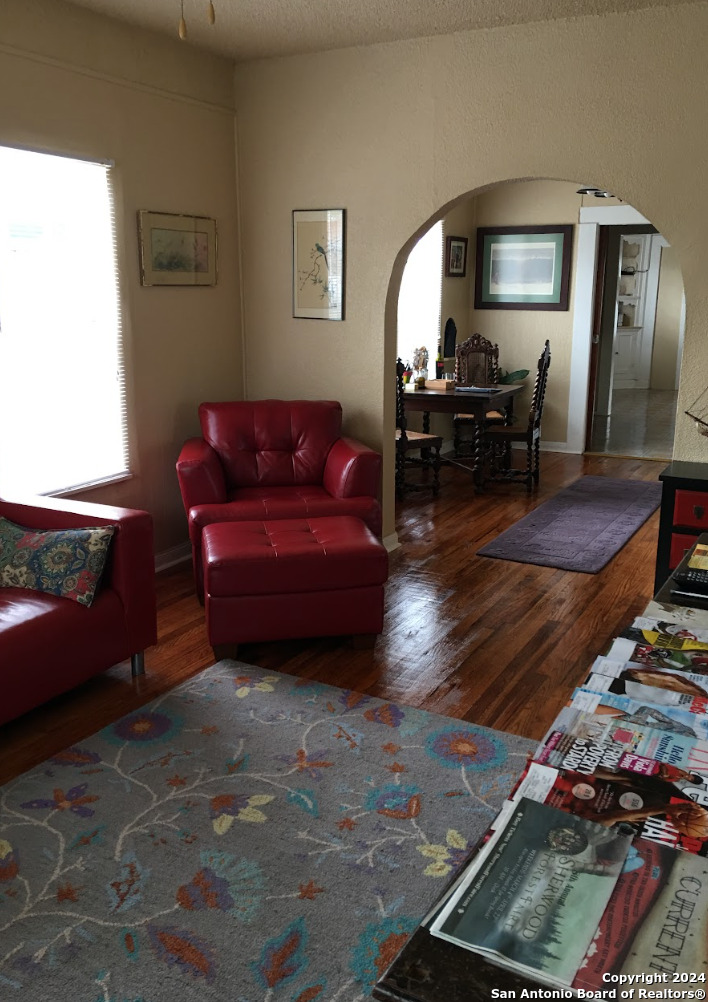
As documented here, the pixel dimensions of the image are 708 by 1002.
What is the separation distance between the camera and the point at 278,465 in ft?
15.5

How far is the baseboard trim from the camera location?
4867 millimetres

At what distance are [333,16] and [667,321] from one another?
31.6 feet

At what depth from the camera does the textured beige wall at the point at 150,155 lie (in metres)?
3.83

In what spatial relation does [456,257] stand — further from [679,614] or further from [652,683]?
[652,683]

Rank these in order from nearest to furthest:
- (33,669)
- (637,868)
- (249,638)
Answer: (637,868) < (33,669) < (249,638)

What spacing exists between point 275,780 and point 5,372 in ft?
7.35

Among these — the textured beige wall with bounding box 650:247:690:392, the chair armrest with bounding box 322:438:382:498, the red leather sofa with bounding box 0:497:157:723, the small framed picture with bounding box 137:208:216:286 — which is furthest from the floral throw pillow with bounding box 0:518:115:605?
the textured beige wall with bounding box 650:247:690:392

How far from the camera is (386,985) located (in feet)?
3.34

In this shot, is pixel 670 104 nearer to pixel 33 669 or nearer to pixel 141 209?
pixel 141 209

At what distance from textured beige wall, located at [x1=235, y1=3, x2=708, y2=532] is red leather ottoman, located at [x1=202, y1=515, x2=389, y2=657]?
1494 mm

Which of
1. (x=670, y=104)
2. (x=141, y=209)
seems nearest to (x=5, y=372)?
(x=141, y=209)

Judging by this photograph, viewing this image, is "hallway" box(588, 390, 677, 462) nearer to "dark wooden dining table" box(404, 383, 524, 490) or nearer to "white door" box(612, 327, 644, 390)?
"white door" box(612, 327, 644, 390)

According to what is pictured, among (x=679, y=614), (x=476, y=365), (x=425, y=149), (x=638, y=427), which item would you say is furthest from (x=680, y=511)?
(x=638, y=427)

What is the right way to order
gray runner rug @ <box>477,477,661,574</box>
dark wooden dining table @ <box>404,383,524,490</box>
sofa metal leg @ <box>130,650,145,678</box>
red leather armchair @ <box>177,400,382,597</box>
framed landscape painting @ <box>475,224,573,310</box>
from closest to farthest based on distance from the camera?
sofa metal leg @ <box>130,650,145,678</box> → red leather armchair @ <box>177,400,382,597</box> → gray runner rug @ <box>477,477,661,574</box> → dark wooden dining table @ <box>404,383,524,490</box> → framed landscape painting @ <box>475,224,573,310</box>
